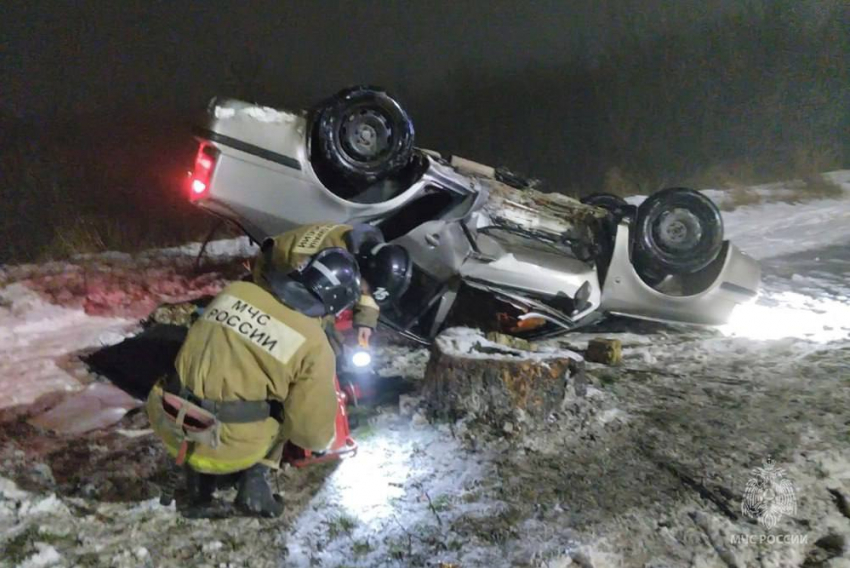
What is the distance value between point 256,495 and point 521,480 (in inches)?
50.7

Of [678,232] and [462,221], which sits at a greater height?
[678,232]

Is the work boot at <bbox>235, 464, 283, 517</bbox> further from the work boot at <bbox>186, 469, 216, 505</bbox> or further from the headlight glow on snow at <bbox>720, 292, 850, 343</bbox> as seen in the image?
the headlight glow on snow at <bbox>720, 292, 850, 343</bbox>

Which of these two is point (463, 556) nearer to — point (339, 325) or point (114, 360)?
point (339, 325)

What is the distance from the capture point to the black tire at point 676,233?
18.3 ft

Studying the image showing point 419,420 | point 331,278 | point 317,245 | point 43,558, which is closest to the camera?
point 43,558

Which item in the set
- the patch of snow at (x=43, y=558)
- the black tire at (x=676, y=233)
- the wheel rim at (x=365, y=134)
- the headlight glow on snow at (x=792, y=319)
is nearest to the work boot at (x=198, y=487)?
the patch of snow at (x=43, y=558)

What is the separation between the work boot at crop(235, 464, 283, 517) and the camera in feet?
10.3

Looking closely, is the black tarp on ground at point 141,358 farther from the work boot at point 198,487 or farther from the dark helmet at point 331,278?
the dark helmet at point 331,278

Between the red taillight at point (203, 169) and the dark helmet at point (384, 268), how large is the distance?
144cm

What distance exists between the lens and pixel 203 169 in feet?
15.0

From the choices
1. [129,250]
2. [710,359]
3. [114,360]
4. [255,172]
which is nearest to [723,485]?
[710,359]

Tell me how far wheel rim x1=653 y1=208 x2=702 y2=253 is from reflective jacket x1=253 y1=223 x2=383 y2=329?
9.03ft

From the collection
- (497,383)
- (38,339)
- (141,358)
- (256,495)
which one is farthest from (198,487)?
(38,339)

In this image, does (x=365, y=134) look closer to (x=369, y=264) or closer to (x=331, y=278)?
(x=369, y=264)
